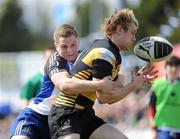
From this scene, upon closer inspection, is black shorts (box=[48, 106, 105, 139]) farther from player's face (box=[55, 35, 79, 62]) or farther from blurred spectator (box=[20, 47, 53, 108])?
blurred spectator (box=[20, 47, 53, 108])

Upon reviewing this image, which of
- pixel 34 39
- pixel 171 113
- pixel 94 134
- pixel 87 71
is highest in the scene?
pixel 87 71

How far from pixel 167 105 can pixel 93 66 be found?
170 inches

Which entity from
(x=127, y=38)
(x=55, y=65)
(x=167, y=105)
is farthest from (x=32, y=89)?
(x=127, y=38)

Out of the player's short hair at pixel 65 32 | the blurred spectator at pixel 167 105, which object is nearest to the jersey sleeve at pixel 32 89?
the blurred spectator at pixel 167 105

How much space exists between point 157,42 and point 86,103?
0.99m

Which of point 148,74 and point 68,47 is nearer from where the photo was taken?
point 148,74

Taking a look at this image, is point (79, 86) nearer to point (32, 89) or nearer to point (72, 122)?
point (72, 122)

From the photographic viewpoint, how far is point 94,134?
7.99m

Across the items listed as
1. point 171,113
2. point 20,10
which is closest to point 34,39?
point 20,10

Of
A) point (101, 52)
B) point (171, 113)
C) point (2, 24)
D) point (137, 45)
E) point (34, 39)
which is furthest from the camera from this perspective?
point (34, 39)

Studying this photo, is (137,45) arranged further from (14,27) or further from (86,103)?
(14,27)

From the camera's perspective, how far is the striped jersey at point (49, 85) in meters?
8.14

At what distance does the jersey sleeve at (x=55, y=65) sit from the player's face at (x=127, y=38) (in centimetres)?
70

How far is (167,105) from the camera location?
1174 cm
